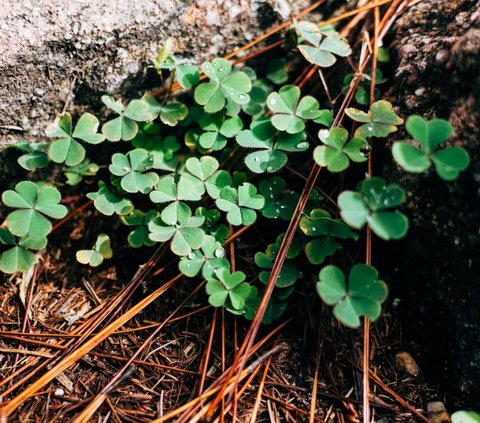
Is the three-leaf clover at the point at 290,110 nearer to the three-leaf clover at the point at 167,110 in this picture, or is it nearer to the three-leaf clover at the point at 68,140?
the three-leaf clover at the point at 167,110

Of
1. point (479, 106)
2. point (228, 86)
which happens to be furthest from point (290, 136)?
point (479, 106)

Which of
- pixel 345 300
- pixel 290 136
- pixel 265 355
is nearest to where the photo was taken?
pixel 345 300

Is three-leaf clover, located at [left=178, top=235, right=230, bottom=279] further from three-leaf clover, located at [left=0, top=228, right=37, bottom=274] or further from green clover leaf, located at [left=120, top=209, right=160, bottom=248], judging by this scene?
three-leaf clover, located at [left=0, top=228, right=37, bottom=274]

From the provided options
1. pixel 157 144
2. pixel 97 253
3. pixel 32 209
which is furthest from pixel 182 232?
pixel 32 209

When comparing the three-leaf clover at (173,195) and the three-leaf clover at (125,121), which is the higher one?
the three-leaf clover at (125,121)

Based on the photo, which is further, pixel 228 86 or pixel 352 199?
pixel 228 86

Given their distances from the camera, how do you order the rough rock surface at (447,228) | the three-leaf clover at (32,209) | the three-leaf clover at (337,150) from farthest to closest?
1. the three-leaf clover at (32,209)
2. the three-leaf clover at (337,150)
3. the rough rock surface at (447,228)

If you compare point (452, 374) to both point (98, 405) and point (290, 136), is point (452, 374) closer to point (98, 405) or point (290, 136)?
point (290, 136)

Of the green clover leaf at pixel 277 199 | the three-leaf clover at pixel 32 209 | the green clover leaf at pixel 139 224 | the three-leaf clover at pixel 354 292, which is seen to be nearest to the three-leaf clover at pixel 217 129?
the green clover leaf at pixel 277 199
